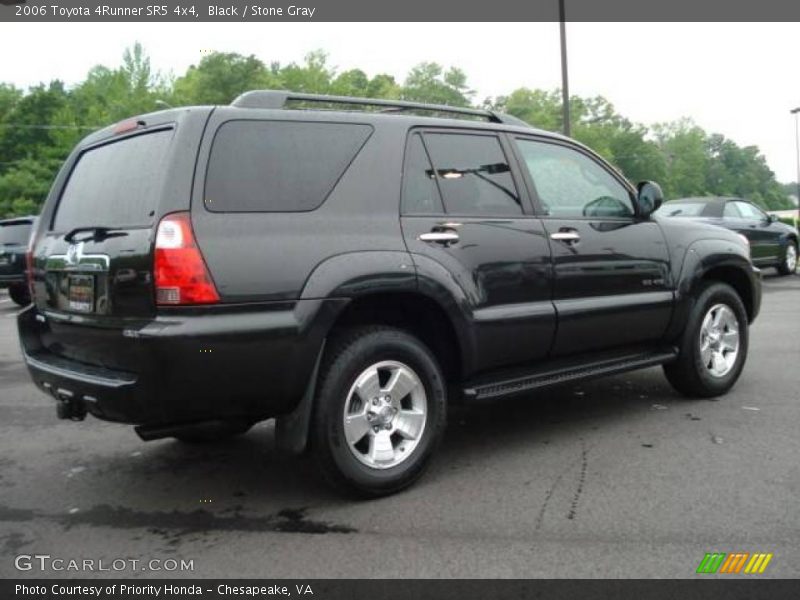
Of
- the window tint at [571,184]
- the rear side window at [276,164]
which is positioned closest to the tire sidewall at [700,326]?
the window tint at [571,184]

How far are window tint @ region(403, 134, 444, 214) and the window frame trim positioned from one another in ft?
2.29

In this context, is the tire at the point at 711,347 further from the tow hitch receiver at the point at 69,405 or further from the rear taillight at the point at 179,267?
the tow hitch receiver at the point at 69,405

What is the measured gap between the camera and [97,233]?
3375 mm

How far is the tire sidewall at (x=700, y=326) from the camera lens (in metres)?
5.14

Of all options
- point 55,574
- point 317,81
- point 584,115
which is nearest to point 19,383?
point 55,574

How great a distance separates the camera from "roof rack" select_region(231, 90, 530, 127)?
11.6 feet

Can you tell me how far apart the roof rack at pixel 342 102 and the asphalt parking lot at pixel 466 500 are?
1938 millimetres

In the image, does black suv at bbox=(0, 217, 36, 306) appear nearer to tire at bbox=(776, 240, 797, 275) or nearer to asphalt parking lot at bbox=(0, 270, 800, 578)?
asphalt parking lot at bbox=(0, 270, 800, 578)

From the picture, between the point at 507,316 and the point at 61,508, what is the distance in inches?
96.7

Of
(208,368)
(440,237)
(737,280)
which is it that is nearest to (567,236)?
(440,237)

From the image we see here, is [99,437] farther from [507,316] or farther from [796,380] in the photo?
[796,380]

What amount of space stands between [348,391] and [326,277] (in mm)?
546

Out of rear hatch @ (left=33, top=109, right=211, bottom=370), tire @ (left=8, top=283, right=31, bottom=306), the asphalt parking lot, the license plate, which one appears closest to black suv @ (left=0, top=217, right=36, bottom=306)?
tire @ (left=8, top=283, right=31, bottom=306)
